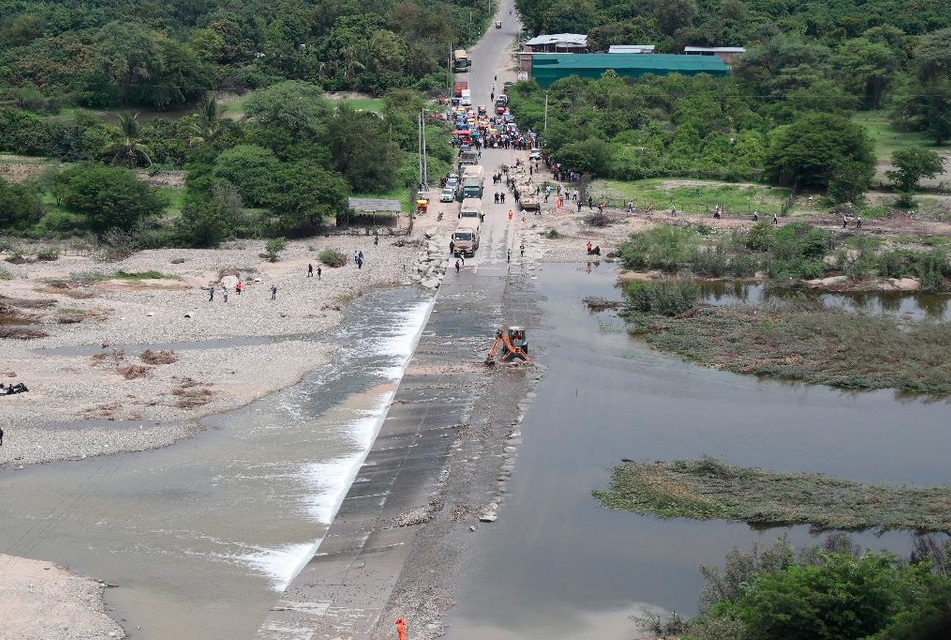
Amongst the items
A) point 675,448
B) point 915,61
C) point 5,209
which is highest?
point 915,61

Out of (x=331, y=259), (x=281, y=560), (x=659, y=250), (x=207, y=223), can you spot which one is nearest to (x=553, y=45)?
(x=659, y=250)

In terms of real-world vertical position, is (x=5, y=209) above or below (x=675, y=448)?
above

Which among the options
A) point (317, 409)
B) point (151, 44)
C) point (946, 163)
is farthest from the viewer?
point (151, 44)

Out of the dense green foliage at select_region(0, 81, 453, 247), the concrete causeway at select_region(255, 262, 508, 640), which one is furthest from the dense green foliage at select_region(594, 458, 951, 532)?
the dense green foliage at select_region(0, 81, 453, 247)

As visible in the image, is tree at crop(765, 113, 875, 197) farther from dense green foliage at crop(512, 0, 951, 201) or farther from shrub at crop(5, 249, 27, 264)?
shrub at crop(5, 249, 27, 264)

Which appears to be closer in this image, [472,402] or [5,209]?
[472,402]

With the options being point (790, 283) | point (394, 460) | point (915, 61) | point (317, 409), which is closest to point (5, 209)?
point (317, 409)

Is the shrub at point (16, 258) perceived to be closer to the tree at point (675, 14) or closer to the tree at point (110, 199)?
the tree at point (110, 199)

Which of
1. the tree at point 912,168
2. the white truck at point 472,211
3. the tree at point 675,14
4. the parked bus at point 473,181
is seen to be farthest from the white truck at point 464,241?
the tree at point 675,14

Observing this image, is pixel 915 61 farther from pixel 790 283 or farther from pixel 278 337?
pixel 278 337
